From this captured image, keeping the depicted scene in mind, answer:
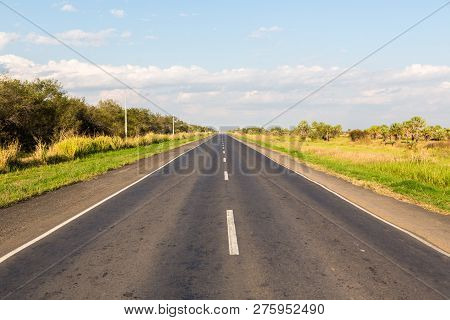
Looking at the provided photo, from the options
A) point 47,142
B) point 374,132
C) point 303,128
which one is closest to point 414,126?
point 374,132

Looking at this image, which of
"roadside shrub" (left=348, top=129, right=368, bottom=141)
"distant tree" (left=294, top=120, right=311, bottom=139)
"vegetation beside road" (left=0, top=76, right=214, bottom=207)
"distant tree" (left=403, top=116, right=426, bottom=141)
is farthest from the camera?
"distant tree" (left=294, top=120, right=311, bottom=139)

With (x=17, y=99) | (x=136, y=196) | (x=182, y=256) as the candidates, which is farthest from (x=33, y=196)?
(x=17, y=99)

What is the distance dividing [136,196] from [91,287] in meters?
6.34

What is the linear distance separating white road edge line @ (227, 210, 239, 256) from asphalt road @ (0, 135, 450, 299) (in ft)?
0.06

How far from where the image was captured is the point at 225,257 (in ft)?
18.0

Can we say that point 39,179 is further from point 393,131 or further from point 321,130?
point 321,130

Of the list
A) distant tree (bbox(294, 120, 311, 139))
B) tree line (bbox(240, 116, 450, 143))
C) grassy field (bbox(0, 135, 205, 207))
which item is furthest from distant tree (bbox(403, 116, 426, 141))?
grassy field (bbox(0, 135, 205, 207))

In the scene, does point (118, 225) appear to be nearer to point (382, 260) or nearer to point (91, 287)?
point (91, 287)

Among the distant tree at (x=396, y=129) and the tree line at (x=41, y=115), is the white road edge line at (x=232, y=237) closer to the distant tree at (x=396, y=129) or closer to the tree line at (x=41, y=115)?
the tree line at (x=41, y=115)

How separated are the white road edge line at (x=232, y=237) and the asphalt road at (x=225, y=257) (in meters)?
0.02

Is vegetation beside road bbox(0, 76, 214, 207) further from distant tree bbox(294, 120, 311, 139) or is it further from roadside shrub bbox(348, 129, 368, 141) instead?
distant tree bbox(294, 120, 311, 139)

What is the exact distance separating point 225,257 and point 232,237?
107 cm

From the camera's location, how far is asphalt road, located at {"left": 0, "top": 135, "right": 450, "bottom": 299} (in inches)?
172

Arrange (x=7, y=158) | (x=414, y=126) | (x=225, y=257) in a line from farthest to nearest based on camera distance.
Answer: (x=414, y=126) < (x=7, y=158) < (x=225, y=257)
